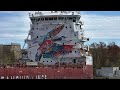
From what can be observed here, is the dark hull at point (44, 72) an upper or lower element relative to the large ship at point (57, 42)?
lower

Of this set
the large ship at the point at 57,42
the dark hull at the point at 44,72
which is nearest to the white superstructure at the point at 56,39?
the large ship at the point at 57,42

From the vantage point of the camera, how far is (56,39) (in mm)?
17766

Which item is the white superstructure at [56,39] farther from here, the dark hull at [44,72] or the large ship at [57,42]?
the dark hull at [44,72]

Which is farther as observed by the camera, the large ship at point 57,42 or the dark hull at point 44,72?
the large ship at point 57,42

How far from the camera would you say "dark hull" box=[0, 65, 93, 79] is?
45.9ft

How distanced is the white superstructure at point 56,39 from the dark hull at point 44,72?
1.15 meters

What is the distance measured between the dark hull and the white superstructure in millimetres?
1148

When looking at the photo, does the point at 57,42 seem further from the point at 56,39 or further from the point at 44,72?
the point at 44,72

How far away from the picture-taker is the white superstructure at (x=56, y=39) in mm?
17484

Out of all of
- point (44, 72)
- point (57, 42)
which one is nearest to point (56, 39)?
point (57, 42)

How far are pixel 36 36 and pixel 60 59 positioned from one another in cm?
189
